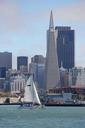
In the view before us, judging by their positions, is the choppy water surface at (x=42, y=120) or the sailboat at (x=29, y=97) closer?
the choppy water surface at (x=42, y=120)

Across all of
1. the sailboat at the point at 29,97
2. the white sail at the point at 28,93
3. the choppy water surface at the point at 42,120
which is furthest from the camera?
the white sail at the point at 28,93

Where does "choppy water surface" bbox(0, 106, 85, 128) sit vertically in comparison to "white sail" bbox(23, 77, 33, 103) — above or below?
below

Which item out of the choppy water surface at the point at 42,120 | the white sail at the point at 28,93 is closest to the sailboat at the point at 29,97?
the white sail at the point at 28,93

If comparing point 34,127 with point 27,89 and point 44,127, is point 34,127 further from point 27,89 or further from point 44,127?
point 27,89

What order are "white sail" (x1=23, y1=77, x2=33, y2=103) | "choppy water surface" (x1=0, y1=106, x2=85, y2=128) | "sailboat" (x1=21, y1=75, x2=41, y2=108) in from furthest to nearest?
"white sail" (x1=23, y1=77, x2=33, y2=103) → "sailboat" (x1=21, y1=75, x2=41, y2=108) → "choppy water surface" (x1=0, y1=106, x2=85, y2=128)

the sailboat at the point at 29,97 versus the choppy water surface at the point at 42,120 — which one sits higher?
the sailboat at the point at 29,97

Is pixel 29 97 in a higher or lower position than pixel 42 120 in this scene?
higher

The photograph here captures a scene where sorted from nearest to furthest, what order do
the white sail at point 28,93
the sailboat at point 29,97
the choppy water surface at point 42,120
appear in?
the choppy water surface at point 42,120 → the sailboat at point 29,97 → the white sail at point 28,93

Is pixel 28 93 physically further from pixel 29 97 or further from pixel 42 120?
pixel 42 120

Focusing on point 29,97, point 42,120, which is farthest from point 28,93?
point 42,120

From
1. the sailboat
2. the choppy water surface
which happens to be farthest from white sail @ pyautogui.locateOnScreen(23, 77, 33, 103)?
the choppy water surface

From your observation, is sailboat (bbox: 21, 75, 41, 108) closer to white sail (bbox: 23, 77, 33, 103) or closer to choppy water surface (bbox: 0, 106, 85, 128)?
white sail (bbox: 23, 77, 33, 103)

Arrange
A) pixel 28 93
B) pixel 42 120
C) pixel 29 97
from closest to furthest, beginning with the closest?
pixel 42 120, pixel 28 93, pixel 29 97

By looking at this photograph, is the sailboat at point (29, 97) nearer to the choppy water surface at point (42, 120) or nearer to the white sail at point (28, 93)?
the white sail at point (28, 93)
